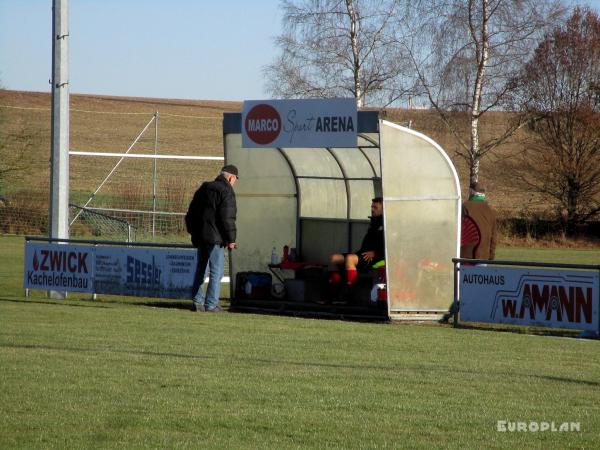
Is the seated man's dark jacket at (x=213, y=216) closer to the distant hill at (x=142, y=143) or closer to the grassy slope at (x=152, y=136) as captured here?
the distant hill at (x=142, y=143)

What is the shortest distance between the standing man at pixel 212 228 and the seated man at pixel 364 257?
4.81 feet

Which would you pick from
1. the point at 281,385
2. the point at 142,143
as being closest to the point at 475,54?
the point at 142,143

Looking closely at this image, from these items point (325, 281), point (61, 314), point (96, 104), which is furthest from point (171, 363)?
point (96, 104)

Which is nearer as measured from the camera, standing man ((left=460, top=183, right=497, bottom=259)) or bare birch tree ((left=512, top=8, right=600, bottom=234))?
standing man ((left=460, top=183, right=497, bottom=259))

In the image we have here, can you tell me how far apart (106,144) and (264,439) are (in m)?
48.1

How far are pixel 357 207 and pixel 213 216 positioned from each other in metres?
2.94

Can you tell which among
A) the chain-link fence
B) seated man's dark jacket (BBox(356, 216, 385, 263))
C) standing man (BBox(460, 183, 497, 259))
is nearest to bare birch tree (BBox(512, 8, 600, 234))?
the chain-link fence

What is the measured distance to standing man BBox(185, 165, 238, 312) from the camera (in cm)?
1508

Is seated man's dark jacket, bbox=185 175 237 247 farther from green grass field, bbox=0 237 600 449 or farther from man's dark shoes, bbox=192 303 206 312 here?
green grass field, bbox=0 237 600 449

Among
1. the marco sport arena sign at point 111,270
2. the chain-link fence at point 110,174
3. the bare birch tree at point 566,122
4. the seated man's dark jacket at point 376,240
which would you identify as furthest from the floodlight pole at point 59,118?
the bare birch tree at point 566,122

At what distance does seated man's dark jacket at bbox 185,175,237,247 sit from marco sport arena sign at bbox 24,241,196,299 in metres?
0.81

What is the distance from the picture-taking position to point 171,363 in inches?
381

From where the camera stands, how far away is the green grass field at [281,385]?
6.84 m

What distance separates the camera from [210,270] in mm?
15164
